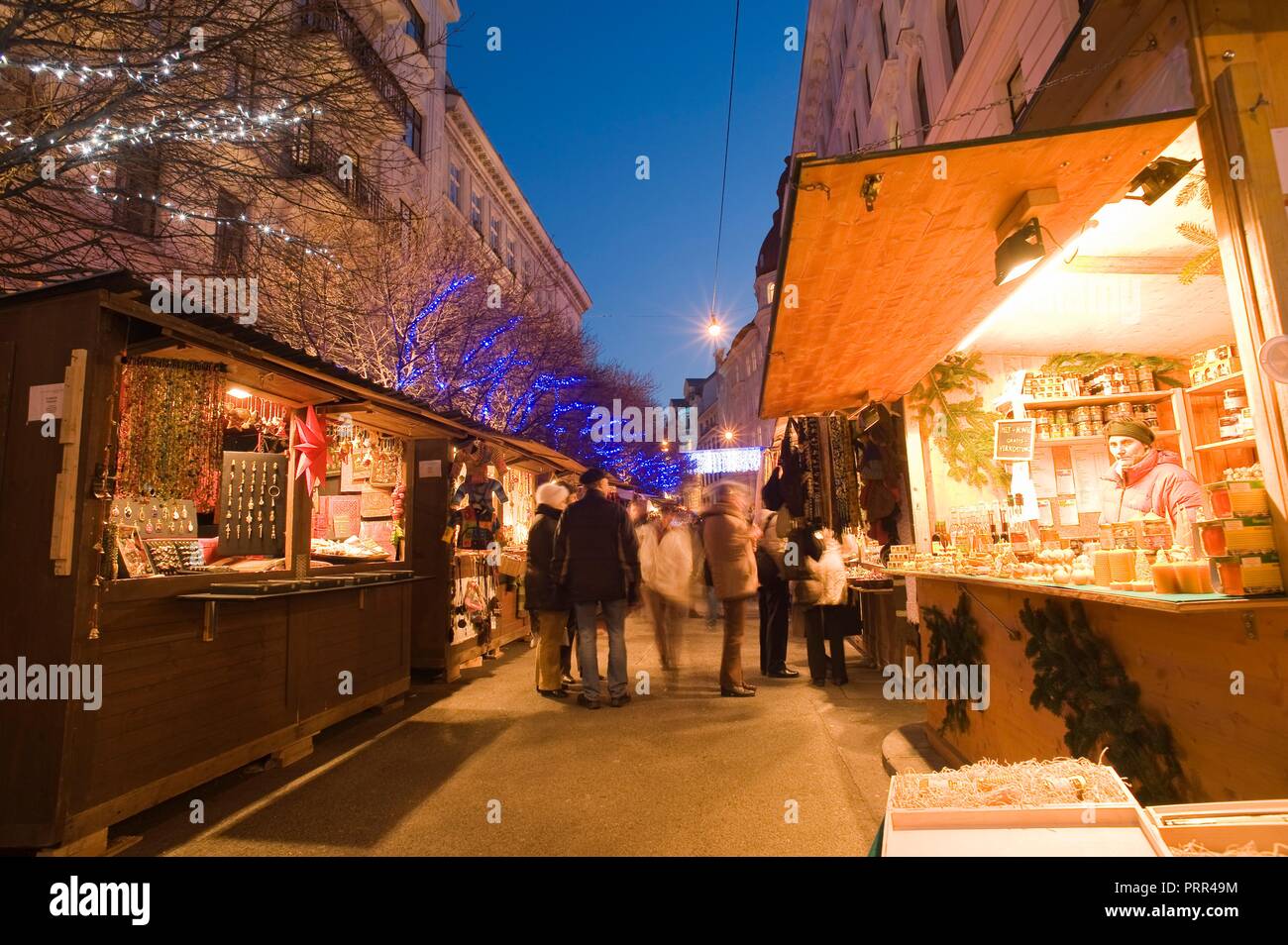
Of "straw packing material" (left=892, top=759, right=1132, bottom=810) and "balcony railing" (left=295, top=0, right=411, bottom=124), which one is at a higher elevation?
"balcony railing" (left=295, top=0, right=411, bottom=124)

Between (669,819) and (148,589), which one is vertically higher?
(148,589)

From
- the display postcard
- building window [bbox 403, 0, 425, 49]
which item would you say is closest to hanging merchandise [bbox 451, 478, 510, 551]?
the display postcard

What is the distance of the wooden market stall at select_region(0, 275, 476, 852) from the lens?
12.1 feet

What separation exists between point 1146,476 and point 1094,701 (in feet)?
9.03

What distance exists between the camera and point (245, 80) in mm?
7363

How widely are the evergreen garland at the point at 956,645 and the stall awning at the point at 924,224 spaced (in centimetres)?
252

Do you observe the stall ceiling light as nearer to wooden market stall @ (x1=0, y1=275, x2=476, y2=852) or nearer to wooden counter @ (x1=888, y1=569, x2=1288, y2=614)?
wooden market stall @ (x1=0, y1=275, x2=476, y2=852)

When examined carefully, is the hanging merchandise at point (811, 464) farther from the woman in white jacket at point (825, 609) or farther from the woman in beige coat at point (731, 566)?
the woman in beige coat at point (731, 566)

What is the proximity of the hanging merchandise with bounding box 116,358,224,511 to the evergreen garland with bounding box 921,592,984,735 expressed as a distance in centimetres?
604

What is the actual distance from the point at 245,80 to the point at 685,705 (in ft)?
29.7

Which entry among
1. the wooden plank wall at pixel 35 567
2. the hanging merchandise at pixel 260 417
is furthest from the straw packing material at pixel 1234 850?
the hanging merchandise at pixel 260 417

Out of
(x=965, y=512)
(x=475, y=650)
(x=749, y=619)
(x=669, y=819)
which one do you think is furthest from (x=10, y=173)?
(x=749, y=619)

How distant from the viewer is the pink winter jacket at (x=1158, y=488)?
182 inches
